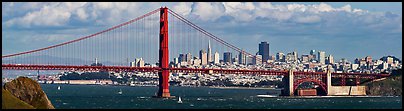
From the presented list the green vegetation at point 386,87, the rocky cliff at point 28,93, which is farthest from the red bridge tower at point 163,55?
the rocky cliff at point 28,93

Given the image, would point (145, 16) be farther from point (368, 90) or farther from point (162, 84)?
point (368, 90)

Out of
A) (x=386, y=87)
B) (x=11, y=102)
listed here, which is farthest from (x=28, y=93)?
(x=386, y=87)

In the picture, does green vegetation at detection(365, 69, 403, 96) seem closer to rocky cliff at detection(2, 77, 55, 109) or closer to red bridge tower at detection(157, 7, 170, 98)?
red bridge tower at detection(157, 7, 170, 98)

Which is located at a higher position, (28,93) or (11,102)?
(28,93)

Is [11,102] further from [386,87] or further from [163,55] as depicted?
[386,87]

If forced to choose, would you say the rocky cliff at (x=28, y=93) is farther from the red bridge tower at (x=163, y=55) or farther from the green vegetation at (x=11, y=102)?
the red bridge tower at (x=163, y=55)

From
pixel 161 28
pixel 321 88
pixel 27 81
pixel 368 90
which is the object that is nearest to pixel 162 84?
pixel 161 28

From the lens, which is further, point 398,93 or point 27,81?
point 398,93

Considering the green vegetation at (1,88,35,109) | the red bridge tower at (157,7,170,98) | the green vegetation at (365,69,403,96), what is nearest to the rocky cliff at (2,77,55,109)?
the green vegetation at (1,88,35,109)
